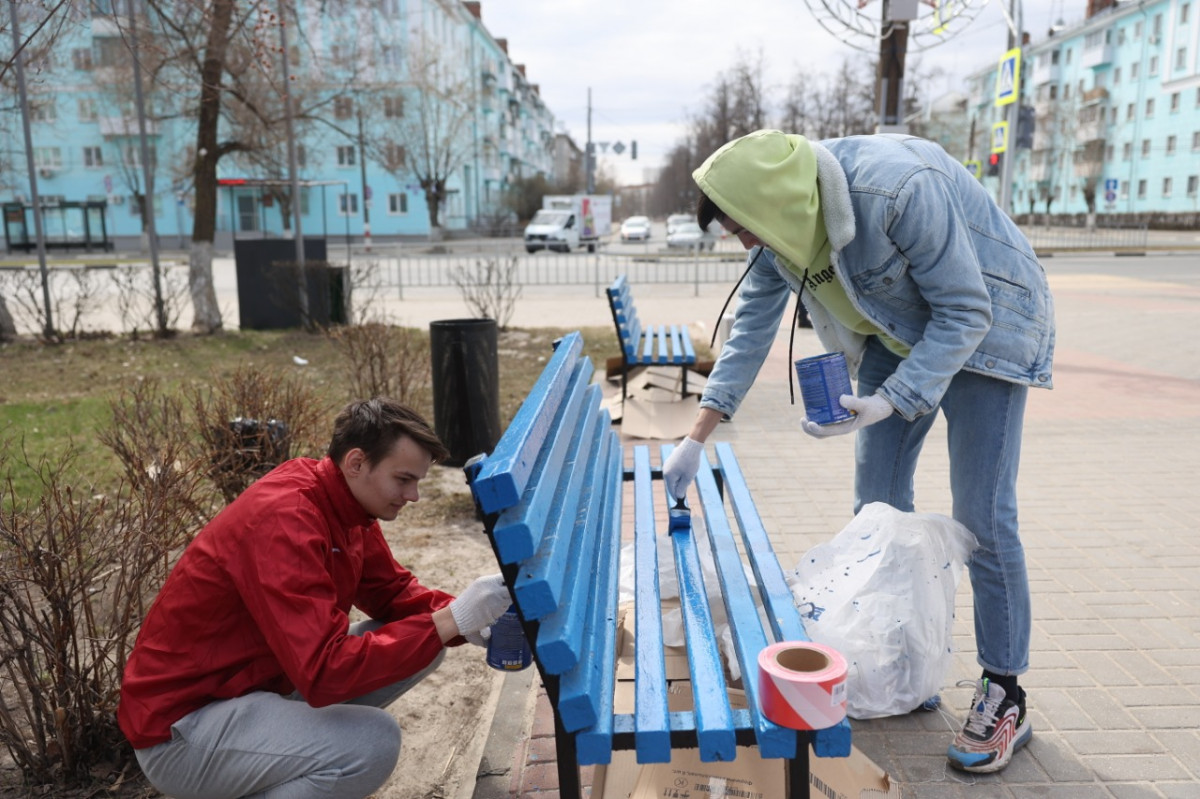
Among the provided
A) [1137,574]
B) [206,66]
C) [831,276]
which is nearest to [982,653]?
[831,276]

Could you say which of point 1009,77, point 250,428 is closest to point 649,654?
point 250,428

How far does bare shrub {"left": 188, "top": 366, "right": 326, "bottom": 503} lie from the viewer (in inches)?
162

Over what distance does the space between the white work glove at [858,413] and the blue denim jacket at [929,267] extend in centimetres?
3

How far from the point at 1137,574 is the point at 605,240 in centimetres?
4212

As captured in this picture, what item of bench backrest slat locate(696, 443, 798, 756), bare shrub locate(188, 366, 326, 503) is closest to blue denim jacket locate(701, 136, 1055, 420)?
bench backrest slat locate(696, 443, 798, 756)

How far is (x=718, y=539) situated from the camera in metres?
2.73

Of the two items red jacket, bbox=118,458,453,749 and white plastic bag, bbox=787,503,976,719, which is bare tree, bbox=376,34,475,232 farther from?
red jacket, bbox=118,458,453,749

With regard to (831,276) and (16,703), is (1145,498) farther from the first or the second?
(16,703)

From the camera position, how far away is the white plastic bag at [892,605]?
2551mm

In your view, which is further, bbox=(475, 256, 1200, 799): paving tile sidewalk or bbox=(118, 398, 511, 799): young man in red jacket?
bbox=(475, 256, 1200, 799): paving tile sidewalk

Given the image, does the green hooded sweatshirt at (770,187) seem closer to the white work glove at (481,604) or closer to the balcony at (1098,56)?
the white work glove at (481,604)

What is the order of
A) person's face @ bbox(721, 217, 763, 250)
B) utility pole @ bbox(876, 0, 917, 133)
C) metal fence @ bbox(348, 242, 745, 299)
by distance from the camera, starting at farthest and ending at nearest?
metal fence @ bbox(348, 242, 745, 299) → utility pole @ bbox(876, 0, 917, 133) → person's face @ bbox(721, 217, 763, 250)

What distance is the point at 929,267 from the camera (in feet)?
7.43

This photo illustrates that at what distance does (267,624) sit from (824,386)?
4.63ft
